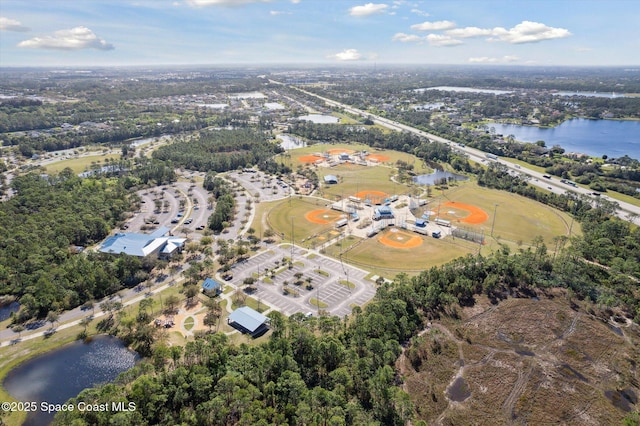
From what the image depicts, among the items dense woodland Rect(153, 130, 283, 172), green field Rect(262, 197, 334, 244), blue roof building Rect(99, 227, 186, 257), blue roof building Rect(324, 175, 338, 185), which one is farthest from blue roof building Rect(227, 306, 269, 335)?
dense woodland Rect(153, 130, 283, 172)

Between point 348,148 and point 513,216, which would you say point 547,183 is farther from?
point 348,148

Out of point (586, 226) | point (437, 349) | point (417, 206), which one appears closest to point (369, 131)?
point (417, 206)

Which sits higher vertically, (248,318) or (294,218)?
(294,218)

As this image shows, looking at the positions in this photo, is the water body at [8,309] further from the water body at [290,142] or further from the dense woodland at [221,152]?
the water body at [290,142]

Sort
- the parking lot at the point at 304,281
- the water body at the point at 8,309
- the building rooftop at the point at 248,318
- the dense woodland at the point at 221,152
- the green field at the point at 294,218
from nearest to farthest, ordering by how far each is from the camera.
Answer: the building rooftop at the point at 248,318 < the water body at the point at 8,309 < the parking lot at the point at 304,281 < the green field at the point at 294,218 < the dense woodland at the point at 221,152

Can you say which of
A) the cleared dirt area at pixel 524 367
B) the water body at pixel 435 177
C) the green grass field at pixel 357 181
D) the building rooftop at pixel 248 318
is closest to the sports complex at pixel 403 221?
the green grass field at pixel 357 181

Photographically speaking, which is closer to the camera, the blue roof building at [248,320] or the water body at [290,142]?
the blue roof building at [248,320]

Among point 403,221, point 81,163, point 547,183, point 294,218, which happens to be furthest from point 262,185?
point 547,183

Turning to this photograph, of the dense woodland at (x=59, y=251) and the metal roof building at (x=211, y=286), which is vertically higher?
the dense woodland at (x=59, y=251)
